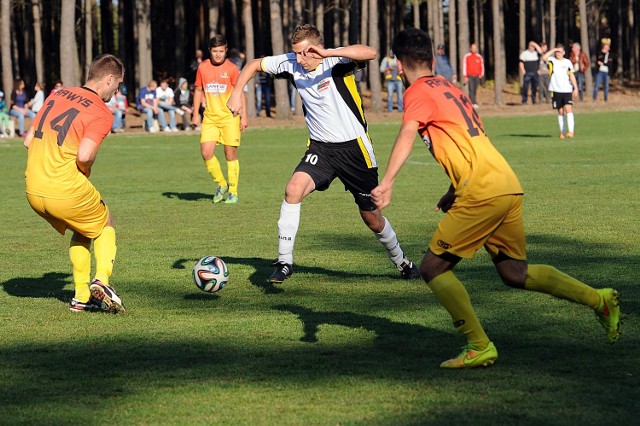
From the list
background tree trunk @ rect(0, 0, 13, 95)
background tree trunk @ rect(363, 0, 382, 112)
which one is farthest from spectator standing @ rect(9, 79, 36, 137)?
background tree trunk @ rect(363, 0, 382, 112)

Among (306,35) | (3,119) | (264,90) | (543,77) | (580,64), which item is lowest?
(3,119)

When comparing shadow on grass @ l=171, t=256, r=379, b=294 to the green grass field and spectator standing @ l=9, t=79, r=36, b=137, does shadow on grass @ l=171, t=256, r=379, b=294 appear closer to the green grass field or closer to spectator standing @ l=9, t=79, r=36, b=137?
the green grass field

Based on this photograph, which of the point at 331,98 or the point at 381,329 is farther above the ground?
the point at 331,98

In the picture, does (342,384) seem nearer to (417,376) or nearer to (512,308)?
(417,376)

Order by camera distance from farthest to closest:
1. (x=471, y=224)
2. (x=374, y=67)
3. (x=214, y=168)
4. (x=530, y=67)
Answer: (x=374, y=67) < (x=530, y=67) < (x=214, y=168) < (x=471, y=224)

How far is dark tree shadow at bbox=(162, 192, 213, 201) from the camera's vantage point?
17.6 m

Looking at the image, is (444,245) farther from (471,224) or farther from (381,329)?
(381,329)

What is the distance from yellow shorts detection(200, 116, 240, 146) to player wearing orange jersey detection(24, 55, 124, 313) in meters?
8.28

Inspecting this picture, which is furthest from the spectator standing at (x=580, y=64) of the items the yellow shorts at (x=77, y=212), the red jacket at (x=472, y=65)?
the yellow shorts at (x=77, y=212)

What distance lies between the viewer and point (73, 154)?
8203mm

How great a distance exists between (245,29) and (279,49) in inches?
97.6

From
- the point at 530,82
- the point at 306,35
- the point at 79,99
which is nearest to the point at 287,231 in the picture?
the point at 306,35

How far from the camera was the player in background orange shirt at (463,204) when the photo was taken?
6.51 metres

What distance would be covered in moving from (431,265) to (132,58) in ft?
175
